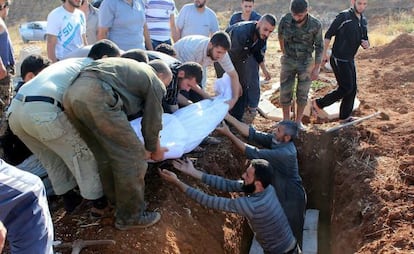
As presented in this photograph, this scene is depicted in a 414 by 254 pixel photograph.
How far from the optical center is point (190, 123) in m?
5.26

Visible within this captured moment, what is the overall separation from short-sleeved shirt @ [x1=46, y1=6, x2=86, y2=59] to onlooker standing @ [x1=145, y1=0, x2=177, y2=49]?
4.46 feet

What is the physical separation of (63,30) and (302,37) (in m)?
3.14

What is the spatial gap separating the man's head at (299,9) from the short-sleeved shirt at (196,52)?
3.97ft

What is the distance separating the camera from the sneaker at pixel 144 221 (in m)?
4.20

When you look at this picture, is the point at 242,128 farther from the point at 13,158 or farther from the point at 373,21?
the point at 373,21

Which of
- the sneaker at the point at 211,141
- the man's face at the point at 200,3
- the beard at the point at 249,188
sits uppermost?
the man's face at the point at 200,3

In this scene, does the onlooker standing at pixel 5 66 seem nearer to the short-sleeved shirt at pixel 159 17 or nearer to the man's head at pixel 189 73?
the man's head at pixel 189 73

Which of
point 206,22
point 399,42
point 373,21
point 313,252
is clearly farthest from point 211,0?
point 313,252

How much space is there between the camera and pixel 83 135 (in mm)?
4043

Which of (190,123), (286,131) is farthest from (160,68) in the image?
(286,131)

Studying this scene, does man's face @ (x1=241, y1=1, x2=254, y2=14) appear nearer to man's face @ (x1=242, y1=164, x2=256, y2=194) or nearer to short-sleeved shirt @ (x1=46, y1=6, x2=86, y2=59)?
short-sleeved shirt @ (x1=46, y1=6, x2=86, y2=59)

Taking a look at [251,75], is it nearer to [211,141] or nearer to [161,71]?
[211,141]

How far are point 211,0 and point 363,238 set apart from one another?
104 ft

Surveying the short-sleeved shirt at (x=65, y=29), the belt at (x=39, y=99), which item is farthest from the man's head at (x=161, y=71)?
the short-sleeved shirt at (x=65, y=29)
